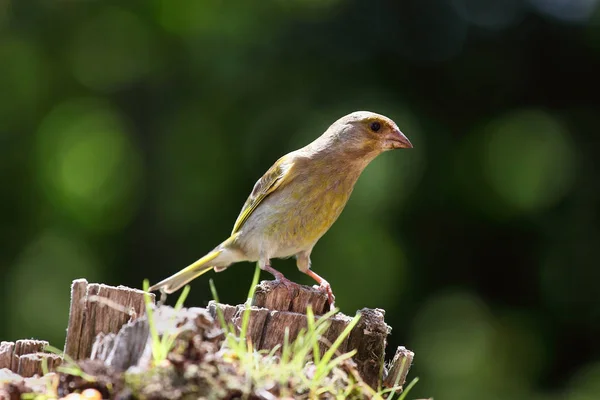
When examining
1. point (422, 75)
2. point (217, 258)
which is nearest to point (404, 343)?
point (422, 75)

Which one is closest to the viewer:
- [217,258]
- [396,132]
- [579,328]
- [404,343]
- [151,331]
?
[151,331]

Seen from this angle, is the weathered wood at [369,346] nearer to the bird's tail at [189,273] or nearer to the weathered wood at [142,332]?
the weathered wood at [142,332]

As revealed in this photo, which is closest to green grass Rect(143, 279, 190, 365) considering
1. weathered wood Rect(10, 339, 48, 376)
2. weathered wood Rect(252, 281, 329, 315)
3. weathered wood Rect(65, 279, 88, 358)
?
weathered wood Rect(65, 279, 88, 358)

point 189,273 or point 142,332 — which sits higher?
point 142,332

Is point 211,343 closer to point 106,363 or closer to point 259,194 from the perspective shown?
point 106,363

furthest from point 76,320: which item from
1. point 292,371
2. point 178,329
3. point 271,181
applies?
point 271,181

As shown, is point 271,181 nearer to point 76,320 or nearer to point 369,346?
point 369,346

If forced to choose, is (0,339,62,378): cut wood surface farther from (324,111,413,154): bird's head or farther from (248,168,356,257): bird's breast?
(324,111,413,154): bird's head
